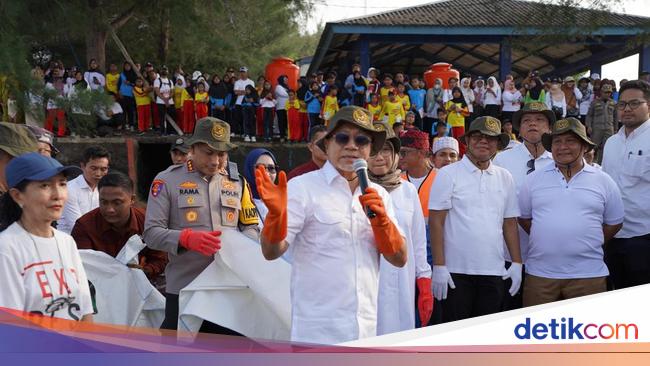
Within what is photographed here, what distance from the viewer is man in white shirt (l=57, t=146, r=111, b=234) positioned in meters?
5.75

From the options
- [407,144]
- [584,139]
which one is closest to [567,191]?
[584,139]

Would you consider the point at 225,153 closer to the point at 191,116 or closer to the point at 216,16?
the point at 216,16

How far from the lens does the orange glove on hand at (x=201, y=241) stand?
3.86 m

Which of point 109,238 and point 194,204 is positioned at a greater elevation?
point 194,204

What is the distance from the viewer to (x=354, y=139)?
3.12 metres

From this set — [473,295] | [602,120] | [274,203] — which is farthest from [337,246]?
[602,120]

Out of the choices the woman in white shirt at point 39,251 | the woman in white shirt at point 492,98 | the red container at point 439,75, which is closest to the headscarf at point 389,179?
the woman in white shirt at point 39,251

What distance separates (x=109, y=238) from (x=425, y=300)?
2271mm

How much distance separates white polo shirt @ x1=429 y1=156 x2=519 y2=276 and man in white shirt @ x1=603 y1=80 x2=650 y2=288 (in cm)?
76

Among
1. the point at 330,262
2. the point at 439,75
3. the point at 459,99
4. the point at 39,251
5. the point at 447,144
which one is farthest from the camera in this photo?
the point at 439,75

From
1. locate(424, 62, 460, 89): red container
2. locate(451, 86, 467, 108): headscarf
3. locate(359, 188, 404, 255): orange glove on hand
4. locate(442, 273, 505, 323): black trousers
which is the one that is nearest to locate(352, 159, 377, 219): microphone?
locate(359, 188, 404, 255): orange glove on hand

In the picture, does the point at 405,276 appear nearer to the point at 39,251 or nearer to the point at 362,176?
the point at 362,176

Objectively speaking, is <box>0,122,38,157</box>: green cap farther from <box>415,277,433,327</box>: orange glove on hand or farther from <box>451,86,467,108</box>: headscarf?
<box>451,86,467,108</box>: headscarf

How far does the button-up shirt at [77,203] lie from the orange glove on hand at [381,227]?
11.5 feet
